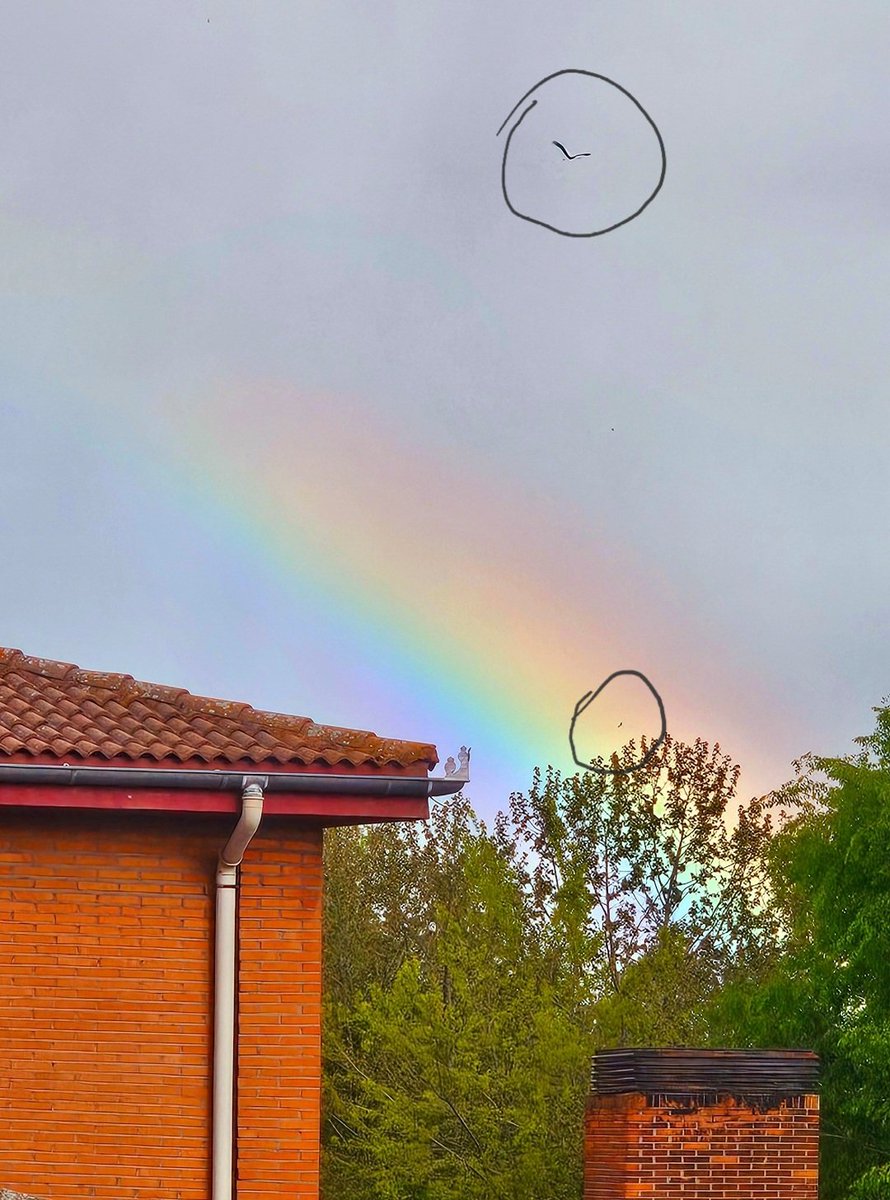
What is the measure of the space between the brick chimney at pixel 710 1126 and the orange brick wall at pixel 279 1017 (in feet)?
6.09

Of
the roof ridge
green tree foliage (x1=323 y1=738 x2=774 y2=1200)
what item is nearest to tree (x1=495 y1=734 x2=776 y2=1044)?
green tree foliage (x1=323 y1=738 x2=774 y2=1200)

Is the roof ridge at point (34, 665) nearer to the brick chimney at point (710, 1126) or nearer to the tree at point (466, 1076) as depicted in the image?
the brick chimney at point (710, 1126)

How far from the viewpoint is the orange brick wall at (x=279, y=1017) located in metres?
9.94

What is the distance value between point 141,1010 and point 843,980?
15.2 metres

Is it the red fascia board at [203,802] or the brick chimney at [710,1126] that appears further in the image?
the red fascia board at [203,802]

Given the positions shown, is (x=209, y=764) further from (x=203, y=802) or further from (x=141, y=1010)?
(x=141, y=1010)

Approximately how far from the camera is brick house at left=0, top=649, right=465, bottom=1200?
32.1 ft

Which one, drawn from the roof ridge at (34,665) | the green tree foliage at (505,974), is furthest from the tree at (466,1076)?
the roof ridge at (34,665)

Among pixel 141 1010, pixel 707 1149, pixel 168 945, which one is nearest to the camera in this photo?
pixel 707 1149

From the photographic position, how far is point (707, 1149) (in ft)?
29.9

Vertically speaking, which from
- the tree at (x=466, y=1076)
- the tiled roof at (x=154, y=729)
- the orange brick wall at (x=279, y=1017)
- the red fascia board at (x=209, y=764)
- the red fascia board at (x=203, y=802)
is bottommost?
the tree at (x=466, y=1076)

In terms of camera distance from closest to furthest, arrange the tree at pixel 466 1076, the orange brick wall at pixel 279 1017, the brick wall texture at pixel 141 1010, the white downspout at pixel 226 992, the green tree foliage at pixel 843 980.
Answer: the white downspout at pixel 226 992 → the brick wall texture at pixel 141 1010 → the orange brick wall at pixel 279 1017 → the green tree foliage at pixel 843 980 → the tree at pixel 466 1076

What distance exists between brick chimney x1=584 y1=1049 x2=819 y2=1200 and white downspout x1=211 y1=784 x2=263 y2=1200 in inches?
85.7

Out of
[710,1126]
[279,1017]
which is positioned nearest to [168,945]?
[279,1017]
